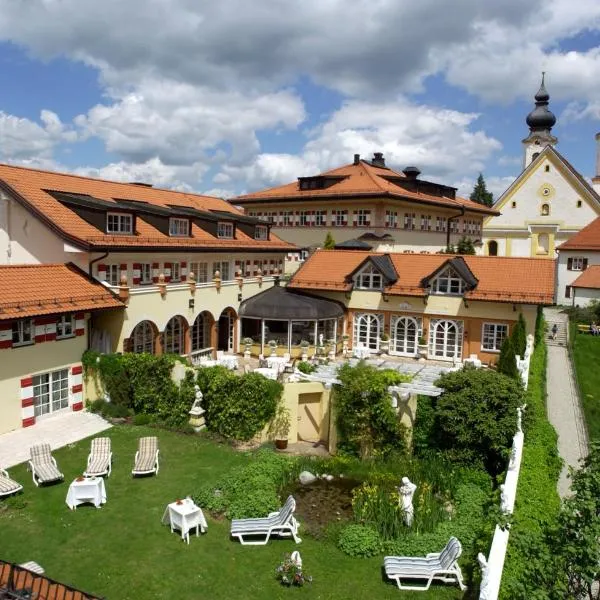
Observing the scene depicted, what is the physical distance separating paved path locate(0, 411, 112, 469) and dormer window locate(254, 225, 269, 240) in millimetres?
16671

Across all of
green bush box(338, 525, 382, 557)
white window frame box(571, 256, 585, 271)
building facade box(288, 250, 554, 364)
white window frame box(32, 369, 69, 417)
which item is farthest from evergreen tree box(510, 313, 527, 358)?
white window frame box(571, 256, 585, 271)

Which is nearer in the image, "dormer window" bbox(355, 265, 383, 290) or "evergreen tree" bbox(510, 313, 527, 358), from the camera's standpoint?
"evergreen tree" bbox(510, 313, 527, 358)

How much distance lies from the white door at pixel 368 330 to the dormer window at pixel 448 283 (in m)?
3.33

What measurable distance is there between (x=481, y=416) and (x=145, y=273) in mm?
15962

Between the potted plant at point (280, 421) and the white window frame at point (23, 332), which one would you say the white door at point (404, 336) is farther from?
the white window frame at point (23, 332)

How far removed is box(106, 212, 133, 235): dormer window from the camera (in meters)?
24.8

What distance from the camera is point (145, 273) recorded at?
25844 mm

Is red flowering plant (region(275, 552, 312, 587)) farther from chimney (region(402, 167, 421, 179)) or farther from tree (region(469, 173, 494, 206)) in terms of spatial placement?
tree (region(469, 173, 494, 206))

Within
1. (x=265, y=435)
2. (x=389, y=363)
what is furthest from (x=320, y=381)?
(x=389, y=363)

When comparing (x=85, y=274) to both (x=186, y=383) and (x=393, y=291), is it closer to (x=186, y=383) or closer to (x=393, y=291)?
(x=186, y=383)

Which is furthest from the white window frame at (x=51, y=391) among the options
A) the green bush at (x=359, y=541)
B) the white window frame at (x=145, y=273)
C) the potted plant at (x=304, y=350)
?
the green bush at (x=359, y=541)

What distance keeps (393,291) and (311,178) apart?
19595mm

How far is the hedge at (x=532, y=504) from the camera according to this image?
844 cm

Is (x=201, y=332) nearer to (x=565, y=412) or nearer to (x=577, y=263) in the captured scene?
(x=565, y=412)
